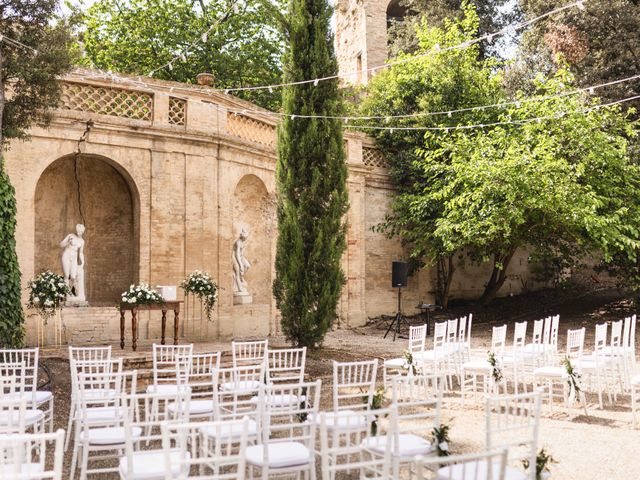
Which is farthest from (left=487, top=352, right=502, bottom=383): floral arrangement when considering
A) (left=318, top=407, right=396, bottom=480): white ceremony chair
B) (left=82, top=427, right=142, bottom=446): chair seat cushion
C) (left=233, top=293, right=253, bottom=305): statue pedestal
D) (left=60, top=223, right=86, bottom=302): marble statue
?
(left=60, top=223, right=86, bottom=302): marble statue

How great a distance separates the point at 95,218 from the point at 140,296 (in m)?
3.37

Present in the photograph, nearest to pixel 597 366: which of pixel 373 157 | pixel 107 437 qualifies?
pixel 107 437

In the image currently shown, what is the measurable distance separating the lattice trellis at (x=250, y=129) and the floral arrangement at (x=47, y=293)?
17.2 feet

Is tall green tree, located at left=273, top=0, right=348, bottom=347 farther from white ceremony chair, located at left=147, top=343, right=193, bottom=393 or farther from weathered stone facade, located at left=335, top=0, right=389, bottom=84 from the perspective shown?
weathered stone facade, located at left=335, top=0, right=389, bottom=84

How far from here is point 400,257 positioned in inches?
750

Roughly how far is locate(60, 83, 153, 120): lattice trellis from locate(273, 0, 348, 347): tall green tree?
2.92m

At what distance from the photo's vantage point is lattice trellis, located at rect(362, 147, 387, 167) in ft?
61.6

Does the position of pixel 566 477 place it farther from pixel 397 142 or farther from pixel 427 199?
pixel 397 142

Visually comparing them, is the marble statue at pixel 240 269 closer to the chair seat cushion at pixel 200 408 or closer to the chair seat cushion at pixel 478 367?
the chair seat cushion at pixel 478 367

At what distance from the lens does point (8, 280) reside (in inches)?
360

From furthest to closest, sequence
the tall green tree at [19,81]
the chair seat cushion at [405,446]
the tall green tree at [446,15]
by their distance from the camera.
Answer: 1. the tall green tree at [446,15]
2. the tall green tree at [19,81]
3. the chair seat cushion at [405,446]

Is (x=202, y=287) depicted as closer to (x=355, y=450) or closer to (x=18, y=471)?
(x=355, y=450)

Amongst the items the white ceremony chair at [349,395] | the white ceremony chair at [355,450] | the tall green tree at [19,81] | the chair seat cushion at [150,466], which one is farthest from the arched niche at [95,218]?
the chair seat cushion at [150,466]

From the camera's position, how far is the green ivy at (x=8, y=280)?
356 inches
